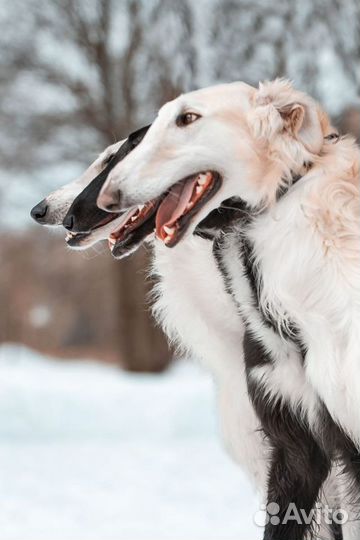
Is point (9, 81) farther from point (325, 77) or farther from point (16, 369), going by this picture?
point (325, 77)

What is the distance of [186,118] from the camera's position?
2885mm

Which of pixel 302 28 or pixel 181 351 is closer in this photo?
pixel 181 351

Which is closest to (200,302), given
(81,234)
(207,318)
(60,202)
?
(207,318)

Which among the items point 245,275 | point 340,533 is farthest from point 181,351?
point 340,533

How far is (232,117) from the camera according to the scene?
9.45 ft

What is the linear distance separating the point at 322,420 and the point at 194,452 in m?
5.94

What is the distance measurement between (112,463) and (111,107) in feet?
27.4

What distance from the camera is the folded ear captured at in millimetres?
2861

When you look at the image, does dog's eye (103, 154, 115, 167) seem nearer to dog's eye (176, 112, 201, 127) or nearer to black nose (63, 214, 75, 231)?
black nose (63, 214, 75, 231)

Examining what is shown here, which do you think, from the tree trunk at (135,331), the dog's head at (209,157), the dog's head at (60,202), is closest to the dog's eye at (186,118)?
the dog's head at (209,157)

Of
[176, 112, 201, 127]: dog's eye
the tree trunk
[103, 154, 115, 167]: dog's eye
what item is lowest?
[176, 112, 201, 127]: dog's eye

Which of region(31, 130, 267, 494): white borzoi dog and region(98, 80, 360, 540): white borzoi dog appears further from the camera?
region(31, 130, 267, 494): white borzoi dog

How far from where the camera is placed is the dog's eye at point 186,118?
9.44 feet

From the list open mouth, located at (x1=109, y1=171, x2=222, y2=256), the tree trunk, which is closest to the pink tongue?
open mouth, located at (x1=109, y1=171, x2=222, y2=256)
